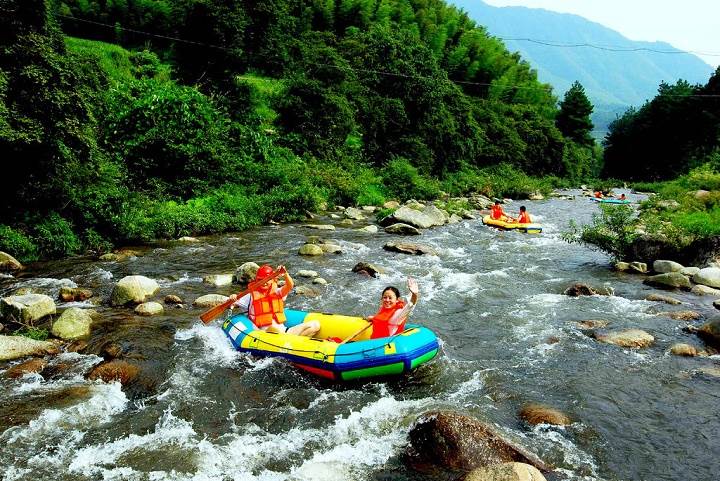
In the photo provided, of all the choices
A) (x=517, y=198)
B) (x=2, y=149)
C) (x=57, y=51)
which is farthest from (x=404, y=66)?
(x=2, y=149)

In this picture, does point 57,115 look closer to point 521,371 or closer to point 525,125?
point 521,371

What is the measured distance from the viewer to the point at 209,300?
9.80 m

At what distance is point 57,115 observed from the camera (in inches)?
450

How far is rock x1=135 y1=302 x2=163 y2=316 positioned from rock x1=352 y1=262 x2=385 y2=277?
495cm

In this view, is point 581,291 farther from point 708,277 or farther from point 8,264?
point 8,264

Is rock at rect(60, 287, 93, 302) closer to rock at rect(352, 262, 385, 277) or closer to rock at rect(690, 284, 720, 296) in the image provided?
rock at rect(352, 262, 385, 277)

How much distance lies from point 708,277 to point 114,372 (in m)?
12.2

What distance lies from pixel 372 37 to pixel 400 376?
30.0 meters

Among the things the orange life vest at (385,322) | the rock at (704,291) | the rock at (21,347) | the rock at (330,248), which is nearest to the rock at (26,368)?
the rock at (21,347)

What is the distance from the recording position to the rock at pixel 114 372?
262 inches

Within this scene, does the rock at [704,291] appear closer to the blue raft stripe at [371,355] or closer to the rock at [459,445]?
the blue raft stripe at [371,355]

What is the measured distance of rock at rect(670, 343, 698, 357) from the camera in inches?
305

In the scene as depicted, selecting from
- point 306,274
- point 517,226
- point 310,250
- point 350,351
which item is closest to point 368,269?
point 306,274

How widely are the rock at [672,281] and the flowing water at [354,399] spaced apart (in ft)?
2.95
